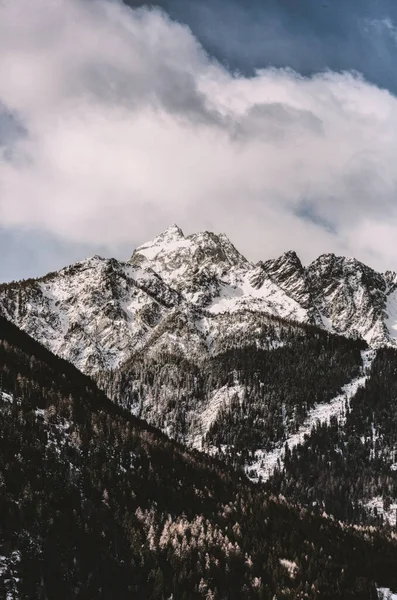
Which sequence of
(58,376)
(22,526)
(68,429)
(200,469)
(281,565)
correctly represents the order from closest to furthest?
(22,526) → (281,565) → (68,429) → (200,469) → (58,376)

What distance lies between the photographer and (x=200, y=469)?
84.5 metres

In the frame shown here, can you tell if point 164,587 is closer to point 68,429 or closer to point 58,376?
point 68,429

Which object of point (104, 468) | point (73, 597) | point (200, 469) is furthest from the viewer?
point (200, 469)

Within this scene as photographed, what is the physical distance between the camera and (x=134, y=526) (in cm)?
5709

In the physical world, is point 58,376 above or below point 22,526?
above

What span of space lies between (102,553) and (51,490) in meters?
9.14

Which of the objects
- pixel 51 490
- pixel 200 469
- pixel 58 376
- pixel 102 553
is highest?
pixel 58 376

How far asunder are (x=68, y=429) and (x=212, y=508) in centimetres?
2241

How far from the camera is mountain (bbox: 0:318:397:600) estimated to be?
4625 centimetres

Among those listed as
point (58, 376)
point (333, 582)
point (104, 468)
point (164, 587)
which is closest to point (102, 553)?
point (164, 587)

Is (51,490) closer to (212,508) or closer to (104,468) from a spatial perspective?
(104,468)

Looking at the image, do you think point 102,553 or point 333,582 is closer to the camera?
point 102,553

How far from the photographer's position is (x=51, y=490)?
→ 180 feet

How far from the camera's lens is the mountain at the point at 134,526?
46250 millimetres
